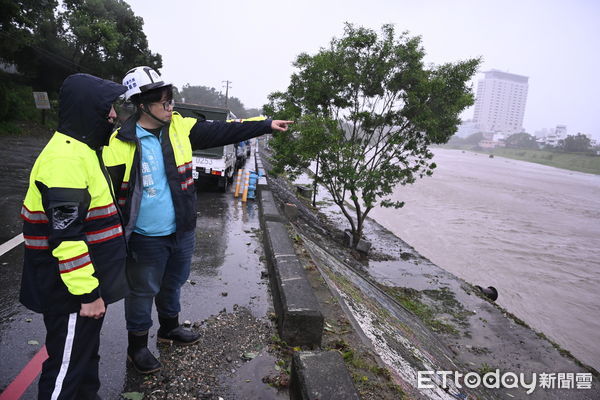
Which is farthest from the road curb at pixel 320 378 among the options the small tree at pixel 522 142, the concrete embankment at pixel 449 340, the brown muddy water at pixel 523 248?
the small tree at pixel 522 142

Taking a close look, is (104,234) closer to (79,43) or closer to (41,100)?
(41,100)

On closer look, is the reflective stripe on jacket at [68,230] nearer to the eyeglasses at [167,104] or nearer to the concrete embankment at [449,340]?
the eyeglasses at [167,104]

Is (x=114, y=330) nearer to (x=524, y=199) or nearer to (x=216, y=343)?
(x=216, y=343)

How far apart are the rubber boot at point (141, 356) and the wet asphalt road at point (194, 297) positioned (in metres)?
0.15

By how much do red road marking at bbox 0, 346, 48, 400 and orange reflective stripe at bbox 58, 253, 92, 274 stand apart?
4.67 ft

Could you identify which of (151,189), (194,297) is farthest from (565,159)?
(151,189)

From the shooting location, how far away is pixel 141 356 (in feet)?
9.04

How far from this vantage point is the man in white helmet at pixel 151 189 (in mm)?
2361

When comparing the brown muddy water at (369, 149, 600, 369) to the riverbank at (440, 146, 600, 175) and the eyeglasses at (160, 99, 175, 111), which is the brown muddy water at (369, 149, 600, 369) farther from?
the riverbank at (440, 146, 600, 175)

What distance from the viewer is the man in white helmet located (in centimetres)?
236

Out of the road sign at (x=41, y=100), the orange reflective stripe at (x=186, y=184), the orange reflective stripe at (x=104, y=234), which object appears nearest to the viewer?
the orange reflective stripe at (x=104, y=234)

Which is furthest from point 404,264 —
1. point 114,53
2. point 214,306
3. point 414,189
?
point 114,53

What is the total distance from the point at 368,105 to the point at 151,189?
973 centimetres

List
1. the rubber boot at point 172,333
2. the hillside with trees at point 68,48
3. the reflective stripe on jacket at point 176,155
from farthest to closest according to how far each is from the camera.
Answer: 1. the hillside with trees at point 68,48
2. the rubber boot at point 172,333
3. the reflective stripe on jacket at point 176,155
